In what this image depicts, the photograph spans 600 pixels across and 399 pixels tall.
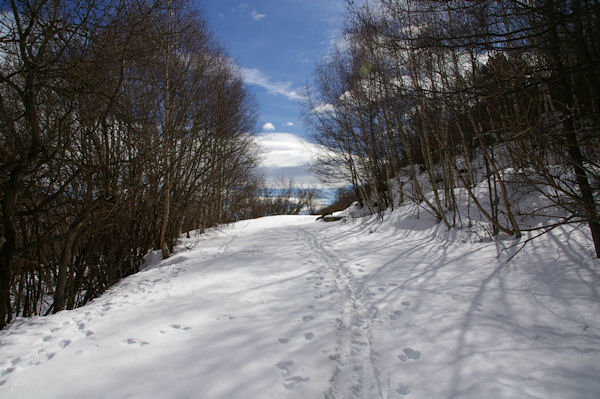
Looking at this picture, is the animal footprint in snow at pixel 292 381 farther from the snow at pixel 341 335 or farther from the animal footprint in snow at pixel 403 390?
the animal footprint in snow at pixel 403 390

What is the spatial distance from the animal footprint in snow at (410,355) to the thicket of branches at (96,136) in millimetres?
4398

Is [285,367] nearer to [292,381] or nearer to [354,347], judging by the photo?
[292,381]

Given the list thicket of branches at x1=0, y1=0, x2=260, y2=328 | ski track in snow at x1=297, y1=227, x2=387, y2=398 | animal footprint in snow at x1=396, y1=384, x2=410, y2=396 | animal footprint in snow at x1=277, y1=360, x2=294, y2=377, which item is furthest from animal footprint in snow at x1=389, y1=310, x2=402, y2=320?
thicket of branches at x1=0, y1=0, x2=260, y2=328

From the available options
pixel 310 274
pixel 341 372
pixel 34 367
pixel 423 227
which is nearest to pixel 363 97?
pixel 423 227

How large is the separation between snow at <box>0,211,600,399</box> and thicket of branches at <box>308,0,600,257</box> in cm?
95

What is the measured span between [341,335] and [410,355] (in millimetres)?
690

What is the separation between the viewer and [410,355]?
2512 mm

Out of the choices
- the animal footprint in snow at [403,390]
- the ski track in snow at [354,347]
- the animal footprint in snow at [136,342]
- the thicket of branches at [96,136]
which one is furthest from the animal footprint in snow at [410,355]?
the thicket of branches at [96,136]

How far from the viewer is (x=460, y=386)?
2.06 m

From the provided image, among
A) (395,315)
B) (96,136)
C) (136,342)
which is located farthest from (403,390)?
(96,136)

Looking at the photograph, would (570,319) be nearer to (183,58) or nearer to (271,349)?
(271,349)

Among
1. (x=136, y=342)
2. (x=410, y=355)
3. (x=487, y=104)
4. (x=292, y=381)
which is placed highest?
(x=487, y=104)

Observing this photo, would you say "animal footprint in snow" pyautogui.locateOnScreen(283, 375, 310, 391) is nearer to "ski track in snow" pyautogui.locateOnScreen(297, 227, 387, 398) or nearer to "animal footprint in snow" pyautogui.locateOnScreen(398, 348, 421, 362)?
"ski track in snow" pyautogui.locateOnScreen(297, 227, 387, 398)

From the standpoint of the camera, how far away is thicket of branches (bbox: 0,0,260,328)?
3316 mm
